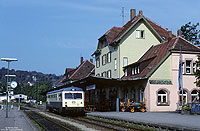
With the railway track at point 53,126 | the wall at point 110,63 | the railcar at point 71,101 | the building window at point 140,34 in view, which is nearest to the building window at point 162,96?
the railcar at point 71,101

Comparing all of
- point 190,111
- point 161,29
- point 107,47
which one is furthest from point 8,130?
point 161,29

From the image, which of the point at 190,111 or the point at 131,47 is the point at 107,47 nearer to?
the point at 131,47

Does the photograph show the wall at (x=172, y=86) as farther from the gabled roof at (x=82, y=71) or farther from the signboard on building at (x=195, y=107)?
the gabled roof at (x=82, y=71)

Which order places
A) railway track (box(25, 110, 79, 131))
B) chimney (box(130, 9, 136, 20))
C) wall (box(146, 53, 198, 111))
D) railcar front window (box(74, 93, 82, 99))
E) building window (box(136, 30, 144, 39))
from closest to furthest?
railway track (box(25, 110, 79, 131)) → railcar front window (box(74, 93, 82, 99)) → wall (box(146, 53, 198, 111)) → building window (box(136, 30, 144, 39)) → chimney (box(130, 9, 136, 20))

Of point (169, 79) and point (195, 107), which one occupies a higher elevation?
point (169, 79)

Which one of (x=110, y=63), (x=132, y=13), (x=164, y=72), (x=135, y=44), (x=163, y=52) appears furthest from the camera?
(x=132, y=13)

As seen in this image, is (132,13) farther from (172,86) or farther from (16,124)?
(16,124)

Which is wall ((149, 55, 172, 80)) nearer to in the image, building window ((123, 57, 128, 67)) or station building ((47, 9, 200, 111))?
station building ((47, 9, 200, 111))

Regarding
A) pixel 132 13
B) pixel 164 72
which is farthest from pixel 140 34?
pixel 164 72

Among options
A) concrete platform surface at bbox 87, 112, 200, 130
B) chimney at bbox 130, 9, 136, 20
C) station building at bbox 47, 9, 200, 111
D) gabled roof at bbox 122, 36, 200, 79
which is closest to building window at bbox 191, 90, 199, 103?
station building at bbox 47, 9, 200, 111

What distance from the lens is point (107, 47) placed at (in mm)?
50125

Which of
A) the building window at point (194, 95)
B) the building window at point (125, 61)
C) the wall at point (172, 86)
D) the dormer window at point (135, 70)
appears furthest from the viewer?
the building window at point (125, 61)

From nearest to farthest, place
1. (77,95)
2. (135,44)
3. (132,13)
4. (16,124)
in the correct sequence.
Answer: (16,124), (77,95), (135,44), (132,13)

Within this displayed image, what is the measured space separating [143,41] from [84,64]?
34803mm
